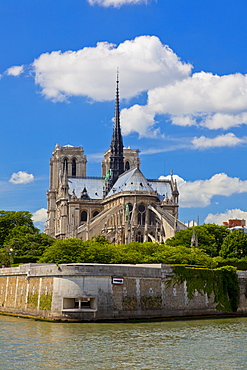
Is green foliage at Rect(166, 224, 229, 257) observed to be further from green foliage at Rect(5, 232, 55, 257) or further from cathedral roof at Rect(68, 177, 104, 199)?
cathedral roof at Rect(68, 177, 104, 199)

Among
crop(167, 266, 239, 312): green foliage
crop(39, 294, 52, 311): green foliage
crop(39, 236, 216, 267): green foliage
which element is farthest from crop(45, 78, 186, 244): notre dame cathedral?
crop(39, 294, 52, 311): green foliage

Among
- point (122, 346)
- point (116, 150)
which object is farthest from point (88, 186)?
point (122, 346)

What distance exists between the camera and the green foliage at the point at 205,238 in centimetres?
8744

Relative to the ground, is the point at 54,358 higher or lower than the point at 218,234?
lower

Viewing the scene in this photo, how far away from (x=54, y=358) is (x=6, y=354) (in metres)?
2.35

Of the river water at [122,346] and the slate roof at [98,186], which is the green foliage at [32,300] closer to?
the river water at [122,346]

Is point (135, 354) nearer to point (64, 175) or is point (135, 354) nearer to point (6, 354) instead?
point (6, 354)

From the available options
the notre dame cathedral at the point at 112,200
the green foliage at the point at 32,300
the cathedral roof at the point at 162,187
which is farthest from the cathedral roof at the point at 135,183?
the green foliage at the point at 32,300

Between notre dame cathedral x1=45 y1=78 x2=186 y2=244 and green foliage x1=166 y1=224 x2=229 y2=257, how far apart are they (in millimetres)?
16723

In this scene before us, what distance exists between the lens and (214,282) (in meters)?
50.7

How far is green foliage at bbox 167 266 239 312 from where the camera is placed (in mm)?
48281

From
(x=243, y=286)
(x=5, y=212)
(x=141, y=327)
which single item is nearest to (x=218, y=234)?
(x=5, y=212)

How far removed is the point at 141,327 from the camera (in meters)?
40.4

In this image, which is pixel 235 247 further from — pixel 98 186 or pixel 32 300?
pixel 98 186
